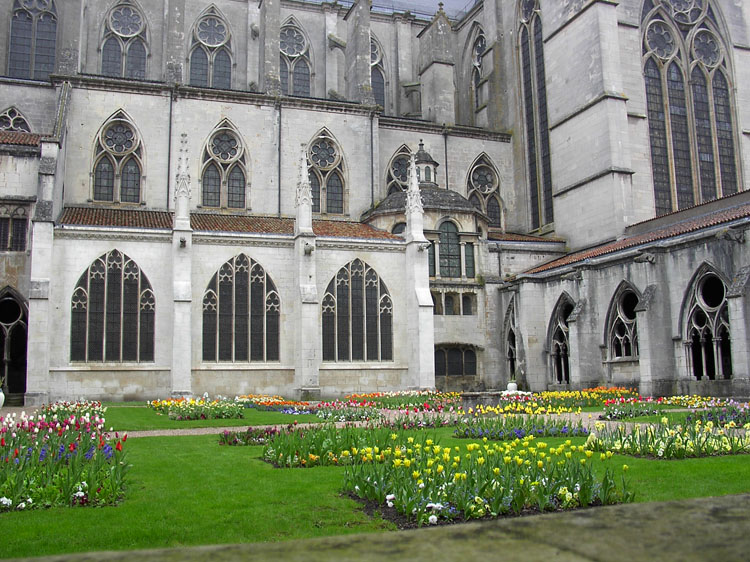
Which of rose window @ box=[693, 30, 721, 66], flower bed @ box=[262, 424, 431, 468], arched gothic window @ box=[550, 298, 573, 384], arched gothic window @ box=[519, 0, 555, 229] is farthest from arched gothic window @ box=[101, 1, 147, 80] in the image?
flower bed @ box=[262, 424, 431, 468]

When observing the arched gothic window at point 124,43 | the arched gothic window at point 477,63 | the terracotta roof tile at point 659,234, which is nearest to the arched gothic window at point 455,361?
the terracotta roof tile at point 659,234

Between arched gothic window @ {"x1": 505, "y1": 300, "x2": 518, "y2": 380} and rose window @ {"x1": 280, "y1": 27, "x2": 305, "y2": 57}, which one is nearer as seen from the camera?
arched gothic window @ {"x1": 505, "y1": 300, "x2": 518, "y2": 380}

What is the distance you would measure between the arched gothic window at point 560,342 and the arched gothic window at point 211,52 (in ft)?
83.8

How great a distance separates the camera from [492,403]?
25.2m

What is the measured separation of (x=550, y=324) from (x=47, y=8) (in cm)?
3523

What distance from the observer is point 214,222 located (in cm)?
3634

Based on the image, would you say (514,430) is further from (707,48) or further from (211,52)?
(707,48)

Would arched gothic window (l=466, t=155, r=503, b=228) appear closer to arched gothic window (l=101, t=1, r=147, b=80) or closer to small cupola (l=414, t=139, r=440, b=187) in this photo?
small cupola (l=414, t=139, r=440, b=187)

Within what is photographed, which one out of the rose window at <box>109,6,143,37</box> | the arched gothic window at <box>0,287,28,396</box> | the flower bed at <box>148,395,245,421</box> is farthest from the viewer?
the rose window at <box>109,6,143,37</box>

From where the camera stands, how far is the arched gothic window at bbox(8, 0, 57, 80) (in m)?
42.7

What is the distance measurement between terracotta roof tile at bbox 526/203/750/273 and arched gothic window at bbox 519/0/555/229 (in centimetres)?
549

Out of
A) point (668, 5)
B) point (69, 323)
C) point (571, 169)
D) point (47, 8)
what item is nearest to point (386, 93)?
point (571, 169)

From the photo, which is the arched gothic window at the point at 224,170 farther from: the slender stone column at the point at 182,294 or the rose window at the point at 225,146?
the slender stone column at the point at 182,294

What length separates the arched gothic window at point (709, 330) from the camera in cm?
2875
